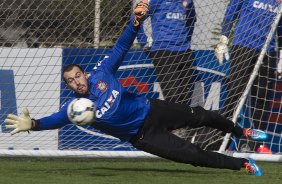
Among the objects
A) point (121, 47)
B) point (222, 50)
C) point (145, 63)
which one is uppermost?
point (222, 50)

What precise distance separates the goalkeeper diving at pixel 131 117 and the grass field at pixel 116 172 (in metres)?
0.21

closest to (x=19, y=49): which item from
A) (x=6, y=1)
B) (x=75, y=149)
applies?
(x=6, y=1)

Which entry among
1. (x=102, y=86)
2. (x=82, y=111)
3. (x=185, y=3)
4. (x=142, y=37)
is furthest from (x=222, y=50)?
(x=82, y=111)

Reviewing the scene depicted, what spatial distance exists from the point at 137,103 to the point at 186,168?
1.21 m

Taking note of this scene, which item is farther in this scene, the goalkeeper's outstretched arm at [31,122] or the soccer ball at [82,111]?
the goalkeeper's outstretched arm at [31,122]

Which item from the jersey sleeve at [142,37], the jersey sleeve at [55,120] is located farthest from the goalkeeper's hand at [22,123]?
the jersey sleeve at [142,37]

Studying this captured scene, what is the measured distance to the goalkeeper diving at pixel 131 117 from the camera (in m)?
7.61

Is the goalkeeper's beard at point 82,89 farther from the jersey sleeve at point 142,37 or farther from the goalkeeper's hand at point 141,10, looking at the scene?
the jersey sleeve at point 142,37

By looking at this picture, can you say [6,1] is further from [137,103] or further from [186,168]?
[186,168]

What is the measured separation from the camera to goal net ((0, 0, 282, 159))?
894cm

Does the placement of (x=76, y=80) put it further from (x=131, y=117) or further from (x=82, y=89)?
(x=131, y=117)

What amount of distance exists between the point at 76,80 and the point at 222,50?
234 centimetres

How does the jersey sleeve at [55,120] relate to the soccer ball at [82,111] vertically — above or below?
below

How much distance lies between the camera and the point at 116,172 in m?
8.19
